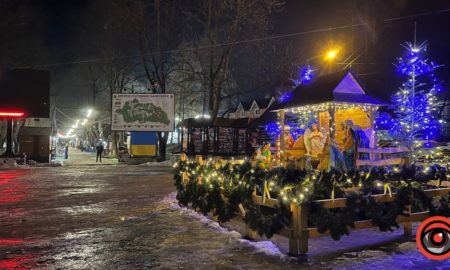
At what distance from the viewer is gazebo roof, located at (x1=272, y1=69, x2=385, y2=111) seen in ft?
50.1

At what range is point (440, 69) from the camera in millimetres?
35500

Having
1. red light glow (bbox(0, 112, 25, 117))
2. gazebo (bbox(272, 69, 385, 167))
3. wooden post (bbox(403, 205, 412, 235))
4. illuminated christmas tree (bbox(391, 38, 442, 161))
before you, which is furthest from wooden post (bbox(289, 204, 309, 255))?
red light glow (bbox(0, 112, 25, 117))

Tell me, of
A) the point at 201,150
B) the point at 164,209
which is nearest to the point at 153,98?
the point at 201,150

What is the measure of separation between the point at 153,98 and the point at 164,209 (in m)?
24.2

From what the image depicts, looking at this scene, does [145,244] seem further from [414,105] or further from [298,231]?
[414,105]

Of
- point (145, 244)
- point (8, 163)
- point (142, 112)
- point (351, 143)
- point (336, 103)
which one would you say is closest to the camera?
point (145, 244)

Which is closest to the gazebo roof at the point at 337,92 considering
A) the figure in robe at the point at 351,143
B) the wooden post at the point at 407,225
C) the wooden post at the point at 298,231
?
the figure in robe at the point at 351,143

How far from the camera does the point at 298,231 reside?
607 centimetres

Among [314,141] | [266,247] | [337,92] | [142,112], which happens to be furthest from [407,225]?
[142,112]

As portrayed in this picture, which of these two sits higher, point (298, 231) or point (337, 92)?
point (337, 92)

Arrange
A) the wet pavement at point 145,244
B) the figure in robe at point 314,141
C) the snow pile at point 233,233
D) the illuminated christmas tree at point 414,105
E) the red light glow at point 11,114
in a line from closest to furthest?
the wet pavement at point 145,244 → the snow pile at point 233,233 → the figure in robe at point 314,141 → the illuminated christmas tree at point 414,105 → the red light glow at point 11,114

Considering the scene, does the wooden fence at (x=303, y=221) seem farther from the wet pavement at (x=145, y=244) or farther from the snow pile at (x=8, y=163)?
the snow pile at (x=8, y=163)

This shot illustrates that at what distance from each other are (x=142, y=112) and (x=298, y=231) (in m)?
28.9

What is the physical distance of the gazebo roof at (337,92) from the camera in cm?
1526
